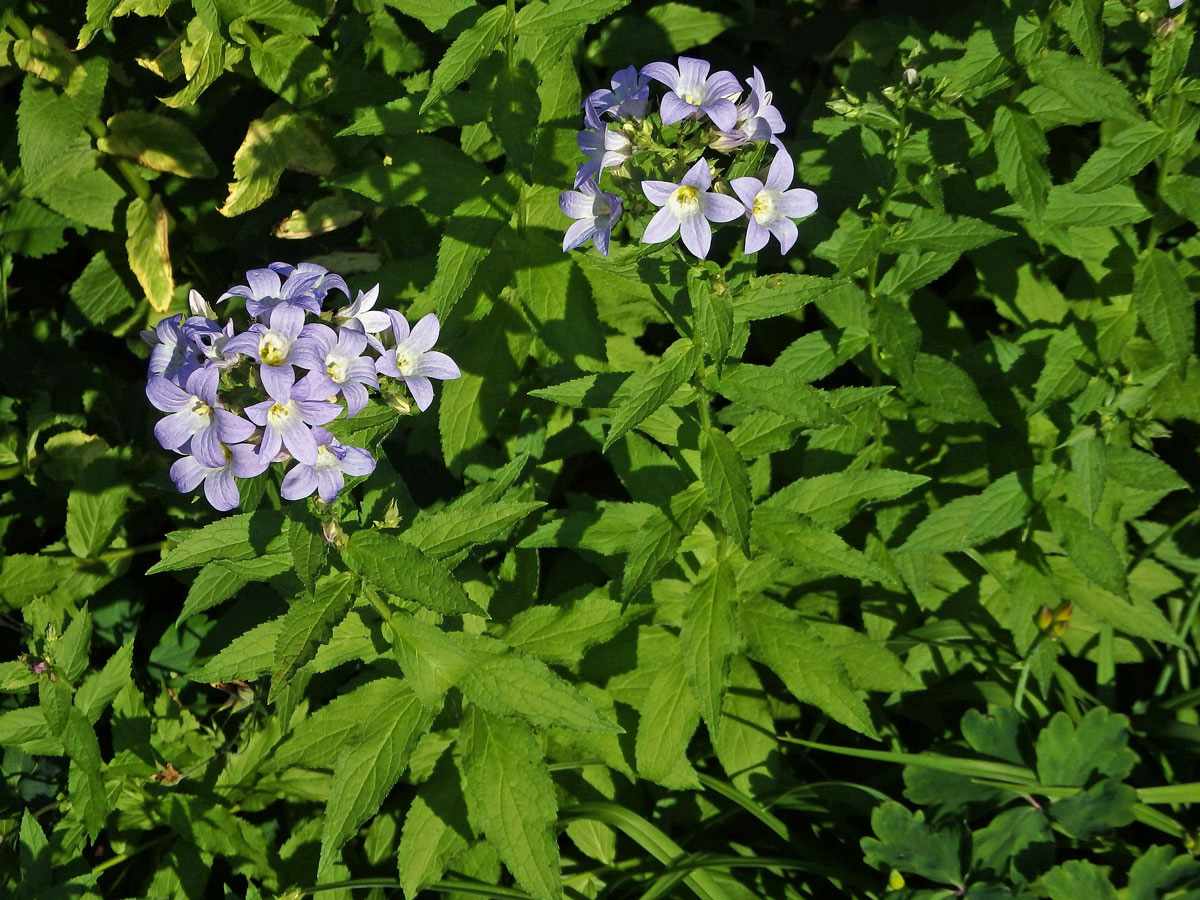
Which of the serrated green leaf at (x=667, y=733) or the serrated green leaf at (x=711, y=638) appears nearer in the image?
the serrated green leaf at (x=711, y=638)

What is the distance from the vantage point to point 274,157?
383 cm

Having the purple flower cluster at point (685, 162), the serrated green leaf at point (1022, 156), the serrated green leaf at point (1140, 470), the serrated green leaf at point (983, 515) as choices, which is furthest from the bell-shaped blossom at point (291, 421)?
the serrated green leaf at point (1140, 470)

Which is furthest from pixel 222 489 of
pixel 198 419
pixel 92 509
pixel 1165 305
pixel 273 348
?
pixel 1165 305

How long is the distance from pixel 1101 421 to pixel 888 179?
3.83 ft

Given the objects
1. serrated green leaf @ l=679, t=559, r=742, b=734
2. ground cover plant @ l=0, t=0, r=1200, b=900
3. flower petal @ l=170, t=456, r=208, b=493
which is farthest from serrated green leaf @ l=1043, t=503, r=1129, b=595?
flower petal @ l=170, t=456, r=208, b=493

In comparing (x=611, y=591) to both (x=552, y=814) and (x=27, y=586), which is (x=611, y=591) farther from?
(x=27, y=586)

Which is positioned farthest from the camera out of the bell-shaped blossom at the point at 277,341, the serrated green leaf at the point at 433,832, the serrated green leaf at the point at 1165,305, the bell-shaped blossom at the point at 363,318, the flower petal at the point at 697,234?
the serrated green leaf at the point at 1165,305

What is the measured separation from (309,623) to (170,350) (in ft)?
2.84

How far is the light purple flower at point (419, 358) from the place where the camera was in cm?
290

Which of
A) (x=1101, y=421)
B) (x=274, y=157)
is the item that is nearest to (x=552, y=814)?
(x=1101, y=421)

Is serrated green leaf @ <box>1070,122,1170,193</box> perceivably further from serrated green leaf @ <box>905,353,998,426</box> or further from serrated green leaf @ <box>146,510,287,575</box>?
serrated green leaf @ <box>146,510,287,575</box>

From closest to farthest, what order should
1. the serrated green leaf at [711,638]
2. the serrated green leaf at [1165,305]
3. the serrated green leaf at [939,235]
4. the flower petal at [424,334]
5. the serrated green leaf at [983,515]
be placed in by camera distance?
the flower petal at [424,334]
the serrated green leaf at [711,638]
the serrated green leaf at [939,235]
the serrated green leaf at [1165,305]
the serrated green leaf at [983,515]

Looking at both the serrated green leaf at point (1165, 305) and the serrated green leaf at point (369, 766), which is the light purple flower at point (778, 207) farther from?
the serrated green leaf at point (369, 766)

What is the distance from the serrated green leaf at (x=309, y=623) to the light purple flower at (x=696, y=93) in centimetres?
154
